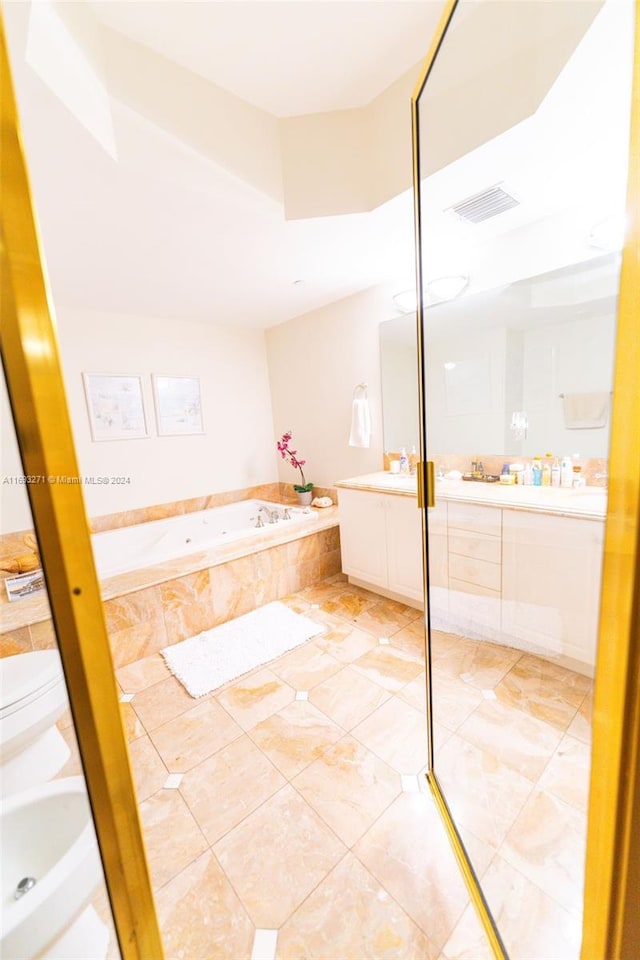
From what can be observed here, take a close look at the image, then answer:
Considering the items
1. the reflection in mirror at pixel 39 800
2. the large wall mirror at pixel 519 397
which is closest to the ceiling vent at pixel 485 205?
the large wall mirror at pixel 519 397

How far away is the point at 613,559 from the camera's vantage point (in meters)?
0.44

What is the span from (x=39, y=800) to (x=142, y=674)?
1.18m

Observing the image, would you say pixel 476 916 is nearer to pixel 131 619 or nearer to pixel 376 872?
pixel 376 872

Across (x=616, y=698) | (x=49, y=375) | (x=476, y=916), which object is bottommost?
(x=476, y=916)

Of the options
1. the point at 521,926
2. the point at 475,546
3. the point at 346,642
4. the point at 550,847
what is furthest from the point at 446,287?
the point at 521,926

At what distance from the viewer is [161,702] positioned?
5.98ft

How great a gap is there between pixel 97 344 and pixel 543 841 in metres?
3.86

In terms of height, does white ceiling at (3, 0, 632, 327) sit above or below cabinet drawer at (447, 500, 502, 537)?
above

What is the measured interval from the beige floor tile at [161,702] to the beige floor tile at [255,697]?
0.18 meters

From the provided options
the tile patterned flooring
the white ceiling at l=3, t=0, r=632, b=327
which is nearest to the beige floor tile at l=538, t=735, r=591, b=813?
the tile patterned flooring

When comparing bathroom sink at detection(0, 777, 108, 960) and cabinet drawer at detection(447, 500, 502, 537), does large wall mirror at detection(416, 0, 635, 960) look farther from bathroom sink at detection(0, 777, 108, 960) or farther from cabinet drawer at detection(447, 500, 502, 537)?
bathroom sink at detection(0, 777, 108, 960)

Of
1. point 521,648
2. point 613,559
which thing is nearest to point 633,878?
point 613,559

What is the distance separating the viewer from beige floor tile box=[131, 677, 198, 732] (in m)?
1.73

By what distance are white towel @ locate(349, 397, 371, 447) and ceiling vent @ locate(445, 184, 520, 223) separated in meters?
1.43
